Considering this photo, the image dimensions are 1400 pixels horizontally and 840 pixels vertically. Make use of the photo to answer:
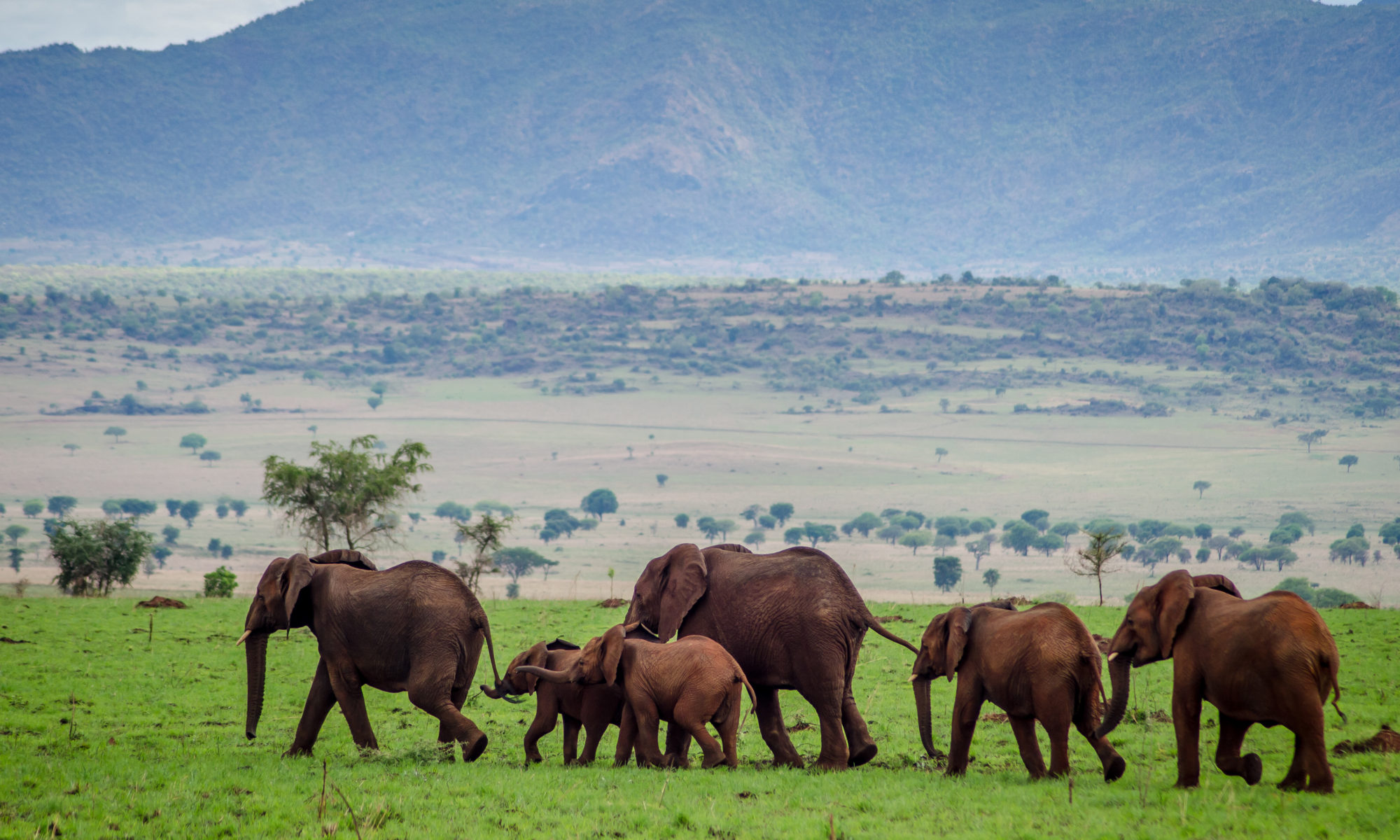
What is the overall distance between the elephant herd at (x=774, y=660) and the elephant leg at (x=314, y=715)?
28 millimetres

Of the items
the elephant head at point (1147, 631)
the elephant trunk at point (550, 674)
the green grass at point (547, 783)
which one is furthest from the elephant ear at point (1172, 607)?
the elephant trunk at point (550, 674)

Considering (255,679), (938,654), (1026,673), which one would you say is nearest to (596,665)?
(938,654)

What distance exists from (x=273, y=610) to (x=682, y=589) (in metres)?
5.27

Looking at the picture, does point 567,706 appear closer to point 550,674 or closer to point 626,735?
point 550,674

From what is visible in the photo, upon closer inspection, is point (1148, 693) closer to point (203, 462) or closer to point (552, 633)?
point (552, 633)

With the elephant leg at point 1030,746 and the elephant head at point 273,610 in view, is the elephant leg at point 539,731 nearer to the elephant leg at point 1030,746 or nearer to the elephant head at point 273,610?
the elephant head at point 273,610

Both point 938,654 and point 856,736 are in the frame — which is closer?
point 938,654

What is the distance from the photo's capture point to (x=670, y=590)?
17375 millimetres

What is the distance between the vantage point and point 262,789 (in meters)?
13.4

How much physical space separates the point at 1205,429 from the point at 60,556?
513 ft

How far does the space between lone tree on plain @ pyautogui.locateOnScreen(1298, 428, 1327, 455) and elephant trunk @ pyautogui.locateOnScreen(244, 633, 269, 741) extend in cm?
16281

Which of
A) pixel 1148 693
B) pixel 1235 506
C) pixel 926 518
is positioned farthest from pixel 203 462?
pixel 1148 693

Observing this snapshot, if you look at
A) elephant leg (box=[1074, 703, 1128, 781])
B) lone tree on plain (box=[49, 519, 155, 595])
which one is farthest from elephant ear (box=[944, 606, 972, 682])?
lone tree on plain (box=[49, 519, 155, 595])

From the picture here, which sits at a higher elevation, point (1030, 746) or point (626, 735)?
point (1030, 746)
